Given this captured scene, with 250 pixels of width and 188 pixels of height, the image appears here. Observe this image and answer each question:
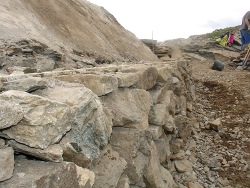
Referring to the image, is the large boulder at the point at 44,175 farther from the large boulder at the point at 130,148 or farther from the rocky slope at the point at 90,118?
the large boulder at the point at 130,148

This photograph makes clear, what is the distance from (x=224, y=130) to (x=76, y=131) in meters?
8.29

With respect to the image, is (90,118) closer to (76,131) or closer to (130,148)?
(76,131)

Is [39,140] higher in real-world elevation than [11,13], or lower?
lower

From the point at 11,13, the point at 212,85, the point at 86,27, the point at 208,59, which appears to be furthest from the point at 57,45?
the point at 208,59

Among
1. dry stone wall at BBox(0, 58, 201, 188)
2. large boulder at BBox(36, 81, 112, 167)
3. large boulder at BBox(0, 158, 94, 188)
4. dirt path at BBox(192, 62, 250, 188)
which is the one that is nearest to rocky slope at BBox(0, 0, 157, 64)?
dry stone wall at BBox(0, 58, 201, 188)

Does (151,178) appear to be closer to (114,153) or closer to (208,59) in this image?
(114,153)

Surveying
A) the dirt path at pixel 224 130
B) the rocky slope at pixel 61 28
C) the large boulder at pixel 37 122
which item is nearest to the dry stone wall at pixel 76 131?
the large boulder at pixel 37 122

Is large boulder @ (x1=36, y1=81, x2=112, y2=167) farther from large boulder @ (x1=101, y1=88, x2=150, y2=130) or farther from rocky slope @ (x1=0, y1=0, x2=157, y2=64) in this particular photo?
rocky slope @ (x1=0, y1=0, x2=157, y2=64)

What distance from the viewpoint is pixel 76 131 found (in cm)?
249

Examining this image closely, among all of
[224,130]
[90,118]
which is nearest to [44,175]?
[90,118]

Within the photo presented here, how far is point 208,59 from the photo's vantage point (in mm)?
23016

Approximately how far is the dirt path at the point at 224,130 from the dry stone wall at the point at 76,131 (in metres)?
3.18

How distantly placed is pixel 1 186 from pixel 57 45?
4409 millimetres

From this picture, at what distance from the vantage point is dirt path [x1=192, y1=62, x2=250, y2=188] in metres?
7.30
